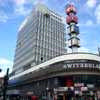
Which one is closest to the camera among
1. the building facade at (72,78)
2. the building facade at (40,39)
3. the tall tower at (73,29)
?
the building facade at (72,78)

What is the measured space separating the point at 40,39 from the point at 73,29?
27.3m

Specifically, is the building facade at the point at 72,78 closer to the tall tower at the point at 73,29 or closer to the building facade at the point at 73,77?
the building facade at the point at 73,77

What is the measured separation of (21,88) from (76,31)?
39.5 meters

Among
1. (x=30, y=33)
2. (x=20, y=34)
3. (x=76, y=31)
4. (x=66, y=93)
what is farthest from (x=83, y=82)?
(x=20, y=34)

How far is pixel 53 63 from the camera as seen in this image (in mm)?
60812

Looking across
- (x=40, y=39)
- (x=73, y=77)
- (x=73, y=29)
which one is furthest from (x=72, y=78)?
(x=40, y=39)

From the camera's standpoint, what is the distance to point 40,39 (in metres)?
102

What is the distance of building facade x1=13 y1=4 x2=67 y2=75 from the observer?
9956 centimetres

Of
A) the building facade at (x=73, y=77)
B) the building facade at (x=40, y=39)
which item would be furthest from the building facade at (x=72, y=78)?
the building facade at (x=40, y=39)

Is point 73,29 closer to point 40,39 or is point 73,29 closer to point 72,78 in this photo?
point 40,39

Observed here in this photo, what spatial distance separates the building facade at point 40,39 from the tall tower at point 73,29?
64.5 ft

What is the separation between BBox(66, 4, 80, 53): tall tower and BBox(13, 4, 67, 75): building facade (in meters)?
19.7

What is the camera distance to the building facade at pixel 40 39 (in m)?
99.6

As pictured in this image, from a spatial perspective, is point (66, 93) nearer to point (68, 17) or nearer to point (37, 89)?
point (37, 89)
